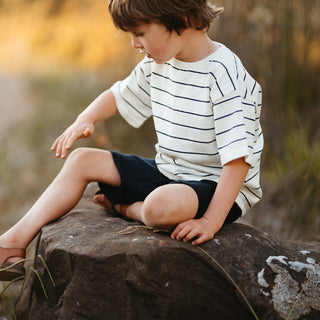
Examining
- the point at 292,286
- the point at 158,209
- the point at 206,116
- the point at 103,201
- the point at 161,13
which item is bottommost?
the point at 292,286

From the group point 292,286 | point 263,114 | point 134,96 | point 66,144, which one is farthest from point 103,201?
point 263,114

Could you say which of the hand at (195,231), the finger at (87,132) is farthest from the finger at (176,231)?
the finger at (87,132)

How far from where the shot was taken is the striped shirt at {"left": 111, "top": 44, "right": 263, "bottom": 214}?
61.6 inches

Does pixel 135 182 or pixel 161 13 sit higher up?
pixel 161 13

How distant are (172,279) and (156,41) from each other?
2.35 feet

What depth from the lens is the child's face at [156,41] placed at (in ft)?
5.09

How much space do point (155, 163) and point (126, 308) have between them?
61cm

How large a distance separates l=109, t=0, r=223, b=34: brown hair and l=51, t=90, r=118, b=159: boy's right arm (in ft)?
1.37

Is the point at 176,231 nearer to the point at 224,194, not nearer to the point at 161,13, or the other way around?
the point at 224,194

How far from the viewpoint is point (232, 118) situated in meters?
1.55

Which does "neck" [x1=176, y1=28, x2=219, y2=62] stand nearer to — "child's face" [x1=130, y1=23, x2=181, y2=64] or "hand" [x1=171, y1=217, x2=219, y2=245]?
"child's face" [x1=130, y1=23, x2=181, y2=64]

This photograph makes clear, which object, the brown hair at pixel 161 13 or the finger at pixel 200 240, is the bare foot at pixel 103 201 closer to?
the finger at pixel 200 240

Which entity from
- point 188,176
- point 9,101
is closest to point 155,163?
point 188,176

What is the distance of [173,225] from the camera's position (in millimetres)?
1557
